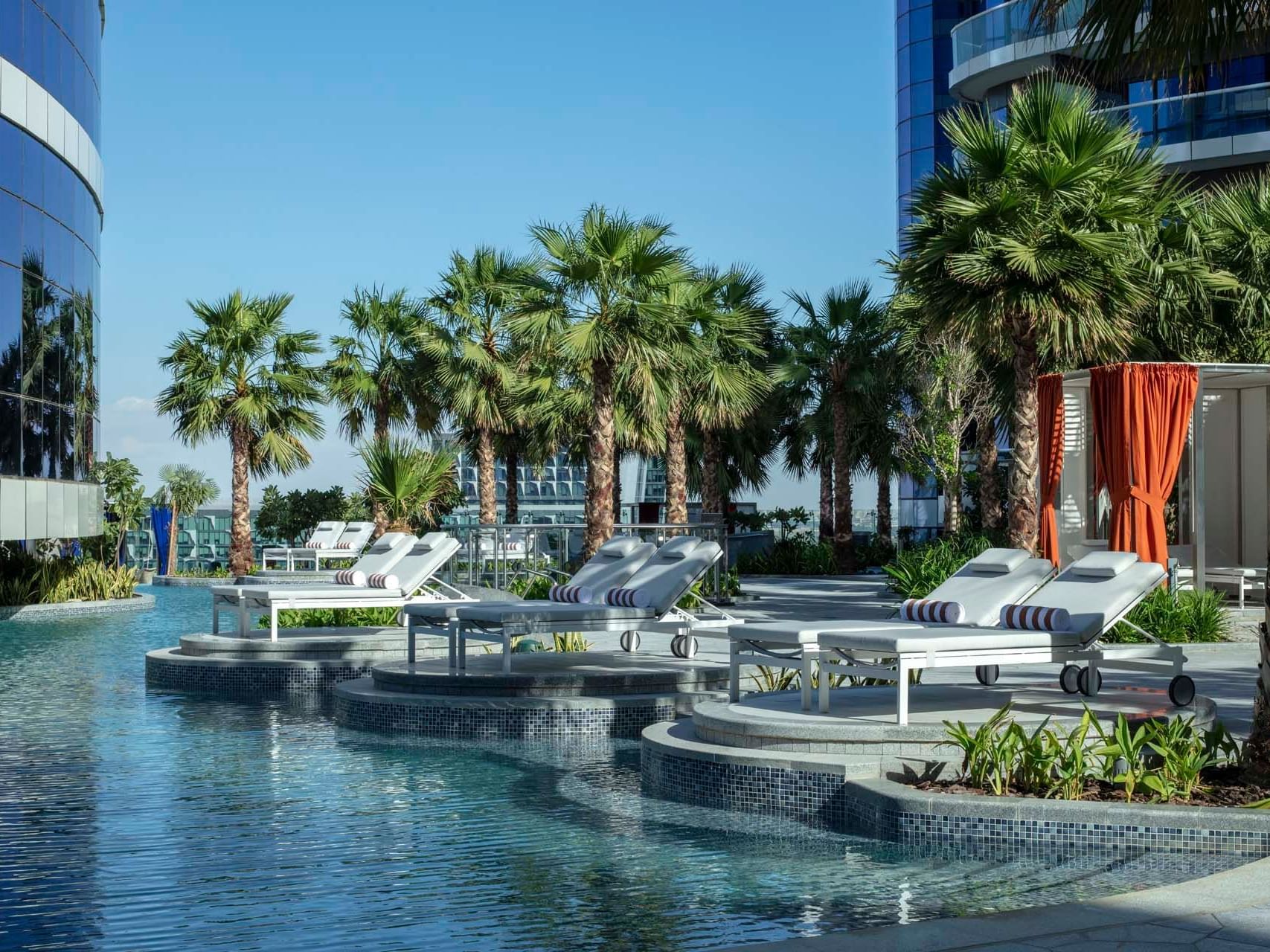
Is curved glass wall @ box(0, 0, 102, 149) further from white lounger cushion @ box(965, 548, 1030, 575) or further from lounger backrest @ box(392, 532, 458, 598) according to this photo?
white lounger cushion @ box(965, 548, 1030, 575)

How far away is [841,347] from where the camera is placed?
2859 cm

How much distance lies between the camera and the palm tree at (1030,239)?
16.3 meters

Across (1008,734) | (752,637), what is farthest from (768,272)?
(1008,734)

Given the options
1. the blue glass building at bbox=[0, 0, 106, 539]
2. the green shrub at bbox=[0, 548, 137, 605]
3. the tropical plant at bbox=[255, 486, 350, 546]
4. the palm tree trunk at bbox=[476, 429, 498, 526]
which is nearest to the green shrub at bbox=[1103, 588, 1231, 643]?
the blue glass building at bbox=[0, 0, 106, 539]

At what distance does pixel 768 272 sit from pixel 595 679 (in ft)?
60.6

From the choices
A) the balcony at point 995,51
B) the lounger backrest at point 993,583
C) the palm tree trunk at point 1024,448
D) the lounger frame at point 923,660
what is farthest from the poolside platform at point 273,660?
the balcony at point 995,51

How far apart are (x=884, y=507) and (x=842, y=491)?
16.0ft

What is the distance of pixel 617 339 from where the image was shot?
61.5 feet

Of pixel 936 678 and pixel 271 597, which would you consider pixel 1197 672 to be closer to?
pixel 936 678

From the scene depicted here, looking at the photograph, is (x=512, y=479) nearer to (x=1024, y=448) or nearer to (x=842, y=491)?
(x=842, y=491)

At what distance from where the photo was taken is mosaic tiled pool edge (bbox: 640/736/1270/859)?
19.5 ft

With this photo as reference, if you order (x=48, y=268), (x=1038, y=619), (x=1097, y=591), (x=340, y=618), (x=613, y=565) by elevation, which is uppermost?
(x=48, y=268)

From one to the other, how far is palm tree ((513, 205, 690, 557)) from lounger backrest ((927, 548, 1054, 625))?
9298mm

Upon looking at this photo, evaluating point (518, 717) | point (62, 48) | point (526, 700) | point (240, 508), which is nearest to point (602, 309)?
point (526, 700)
